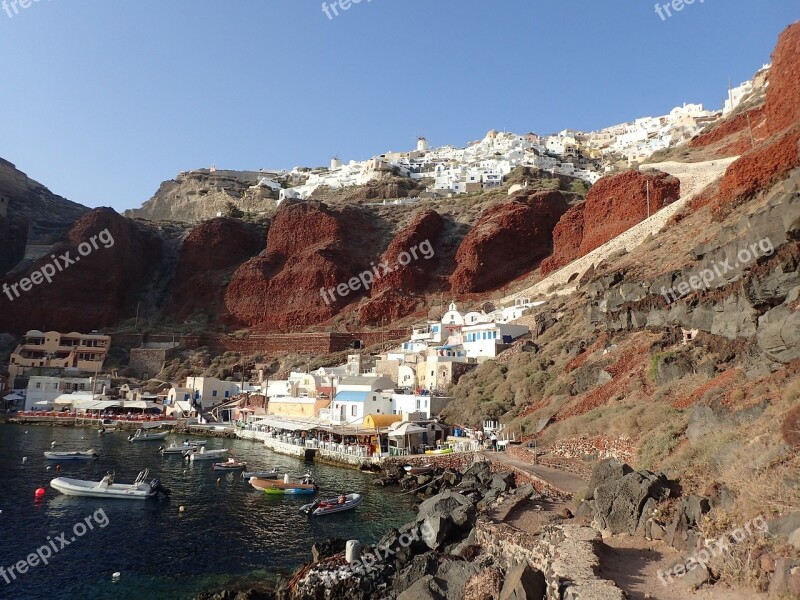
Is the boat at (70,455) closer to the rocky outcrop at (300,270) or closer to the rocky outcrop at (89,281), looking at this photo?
the rocky outcrop at (300,270)

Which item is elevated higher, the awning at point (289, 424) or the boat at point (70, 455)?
the awning at point (289, 424)

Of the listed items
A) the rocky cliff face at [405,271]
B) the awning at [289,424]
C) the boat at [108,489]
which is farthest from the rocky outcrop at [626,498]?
the rocky cliff face at [405,271]

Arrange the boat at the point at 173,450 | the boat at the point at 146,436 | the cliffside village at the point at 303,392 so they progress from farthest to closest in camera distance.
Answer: the boat at the point at 146,436, the boat at the point at 173,450, the cliffside village at the point at 303,392

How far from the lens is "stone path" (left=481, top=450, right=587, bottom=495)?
713 inches

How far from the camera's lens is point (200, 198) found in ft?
379

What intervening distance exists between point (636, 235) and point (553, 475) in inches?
1579

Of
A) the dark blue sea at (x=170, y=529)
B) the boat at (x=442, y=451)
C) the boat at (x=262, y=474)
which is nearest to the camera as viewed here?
the dark blue sea at (x=170, y=529)

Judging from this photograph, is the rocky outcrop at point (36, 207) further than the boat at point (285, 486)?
Yes

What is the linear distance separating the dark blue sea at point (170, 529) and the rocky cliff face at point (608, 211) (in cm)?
4312

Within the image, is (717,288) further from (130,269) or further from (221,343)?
(130,269)

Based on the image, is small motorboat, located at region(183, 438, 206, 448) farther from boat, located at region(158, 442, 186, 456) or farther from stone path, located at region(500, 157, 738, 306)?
stone path, located at region(500, 157, 738, 306)

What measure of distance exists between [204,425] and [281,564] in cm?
3710

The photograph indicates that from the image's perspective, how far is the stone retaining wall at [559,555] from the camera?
929 cm

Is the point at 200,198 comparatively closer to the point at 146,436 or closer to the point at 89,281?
the point at 89,281
